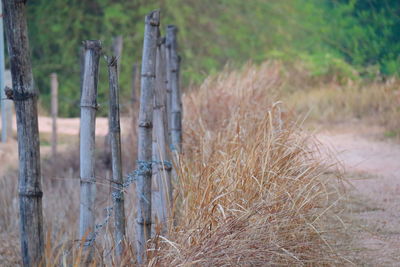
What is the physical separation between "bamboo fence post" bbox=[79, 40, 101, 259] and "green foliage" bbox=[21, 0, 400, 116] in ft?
27.4

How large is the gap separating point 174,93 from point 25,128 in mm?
2069

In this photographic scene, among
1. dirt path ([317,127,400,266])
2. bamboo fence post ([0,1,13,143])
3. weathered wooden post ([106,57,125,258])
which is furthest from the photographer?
bamboo fence post ([0,1,13,143])

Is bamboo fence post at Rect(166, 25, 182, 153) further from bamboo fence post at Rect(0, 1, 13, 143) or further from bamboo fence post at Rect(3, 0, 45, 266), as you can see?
bamboo fence post at Rect(0, 1, 13, 143)

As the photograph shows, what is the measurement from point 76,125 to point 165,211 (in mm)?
6299

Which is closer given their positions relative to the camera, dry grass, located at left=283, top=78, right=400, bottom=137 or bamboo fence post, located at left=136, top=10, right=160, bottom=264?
bamboo fence post, located at left=136, top=10, right=160, bottom=264

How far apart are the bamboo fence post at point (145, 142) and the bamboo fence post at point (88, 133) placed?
0.21 m

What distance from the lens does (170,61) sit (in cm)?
449

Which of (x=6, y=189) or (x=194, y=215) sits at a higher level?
(x=194, y=215)

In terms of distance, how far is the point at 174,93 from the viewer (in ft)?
14.4

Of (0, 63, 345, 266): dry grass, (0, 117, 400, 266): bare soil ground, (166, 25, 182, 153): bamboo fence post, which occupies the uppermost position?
(166, 25, 182, 153): bamboo fence post

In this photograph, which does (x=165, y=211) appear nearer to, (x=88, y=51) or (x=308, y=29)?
(x=88, y=51)

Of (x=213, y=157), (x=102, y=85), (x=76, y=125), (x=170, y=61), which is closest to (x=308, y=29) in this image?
(x=102, y=85)

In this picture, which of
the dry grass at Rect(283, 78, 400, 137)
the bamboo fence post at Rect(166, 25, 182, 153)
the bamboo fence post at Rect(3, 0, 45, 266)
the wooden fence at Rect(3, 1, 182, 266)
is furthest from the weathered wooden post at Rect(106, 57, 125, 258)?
the dry grass at Rect(283, 78, 400, 137)

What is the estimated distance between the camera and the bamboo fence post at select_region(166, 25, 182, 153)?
4234 millimetres
